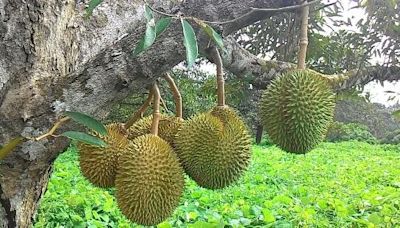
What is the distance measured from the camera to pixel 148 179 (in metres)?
0.90

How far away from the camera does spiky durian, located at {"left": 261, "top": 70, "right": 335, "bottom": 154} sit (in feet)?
2.82

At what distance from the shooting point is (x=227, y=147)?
0.93 m

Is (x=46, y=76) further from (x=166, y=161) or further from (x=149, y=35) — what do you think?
(x=149, y=35)

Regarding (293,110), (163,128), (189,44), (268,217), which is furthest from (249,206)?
(189,44)

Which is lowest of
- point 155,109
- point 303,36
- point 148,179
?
point 148,179

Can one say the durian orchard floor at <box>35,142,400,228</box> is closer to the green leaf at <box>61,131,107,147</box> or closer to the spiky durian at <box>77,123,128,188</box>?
the spiky durian at <box>77,123,128,188</box>

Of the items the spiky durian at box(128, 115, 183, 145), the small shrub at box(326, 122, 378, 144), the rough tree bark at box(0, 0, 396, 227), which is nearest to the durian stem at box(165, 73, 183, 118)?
the spiky durian at box(128, 115, 183, 145)

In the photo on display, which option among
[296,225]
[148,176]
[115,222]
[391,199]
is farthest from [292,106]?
[391,199]

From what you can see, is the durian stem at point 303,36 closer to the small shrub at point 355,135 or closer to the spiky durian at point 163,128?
the spiky durian at point 163,128

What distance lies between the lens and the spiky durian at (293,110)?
86cm

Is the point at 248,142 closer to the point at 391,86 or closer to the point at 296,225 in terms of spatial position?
the point at 391,86

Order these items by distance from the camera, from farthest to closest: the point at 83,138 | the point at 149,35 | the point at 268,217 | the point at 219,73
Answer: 1. the point at 268,217
2. the point at 219,73
3. the point at 83,138
4. the point at 149,35

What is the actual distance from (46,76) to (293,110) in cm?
40

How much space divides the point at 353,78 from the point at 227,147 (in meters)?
0.25
